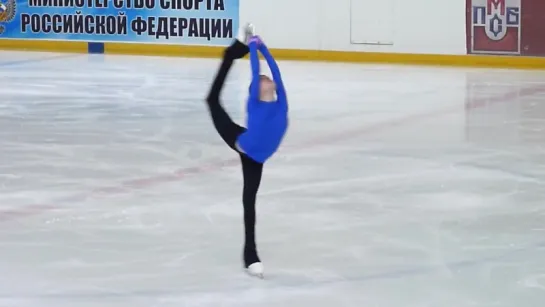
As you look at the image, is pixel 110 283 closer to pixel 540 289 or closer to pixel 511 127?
pixel 540 289

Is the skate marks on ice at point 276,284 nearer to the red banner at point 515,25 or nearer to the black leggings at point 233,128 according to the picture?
the black leggings at point 233,128

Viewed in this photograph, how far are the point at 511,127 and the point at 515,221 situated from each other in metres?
3.28

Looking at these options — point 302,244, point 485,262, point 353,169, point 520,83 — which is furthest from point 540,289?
point 520,83

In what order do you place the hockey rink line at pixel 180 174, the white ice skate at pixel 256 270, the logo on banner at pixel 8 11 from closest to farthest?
the white ice skate at pixel 256 270, the hockey rink line at pixel 180 174, the logo on banner at pixel 8 11

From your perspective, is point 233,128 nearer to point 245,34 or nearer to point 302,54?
point 245,34

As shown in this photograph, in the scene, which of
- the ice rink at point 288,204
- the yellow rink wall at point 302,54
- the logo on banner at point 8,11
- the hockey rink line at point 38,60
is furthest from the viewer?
the logo on banner at point 8,11

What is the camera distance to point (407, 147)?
7293 millimetres

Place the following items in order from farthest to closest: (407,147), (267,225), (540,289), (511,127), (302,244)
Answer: (511,127), (407,147), (267,225), (302,244), (540,289)

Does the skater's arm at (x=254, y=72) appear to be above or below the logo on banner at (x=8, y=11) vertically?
below

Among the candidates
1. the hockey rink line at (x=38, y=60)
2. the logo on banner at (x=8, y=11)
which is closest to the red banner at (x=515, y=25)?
the hockey rink line at (x=38, y=60)

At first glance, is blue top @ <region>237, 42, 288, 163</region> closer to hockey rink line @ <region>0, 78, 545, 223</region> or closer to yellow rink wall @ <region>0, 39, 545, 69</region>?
hockey rink line @ <region>0, 78, 545, 223</region>

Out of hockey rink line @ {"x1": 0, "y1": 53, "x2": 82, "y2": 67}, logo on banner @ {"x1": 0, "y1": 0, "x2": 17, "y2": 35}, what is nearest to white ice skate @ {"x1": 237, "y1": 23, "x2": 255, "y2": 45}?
hockey rink line @ {"x1": 0, "y1": 53, "x2": 82, "y2": 67}

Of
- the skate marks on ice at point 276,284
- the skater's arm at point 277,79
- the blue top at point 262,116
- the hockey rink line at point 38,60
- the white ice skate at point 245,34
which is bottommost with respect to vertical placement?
the skate marks on ice at point 276,284

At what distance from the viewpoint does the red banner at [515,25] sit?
43.8 ft
